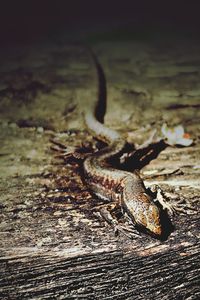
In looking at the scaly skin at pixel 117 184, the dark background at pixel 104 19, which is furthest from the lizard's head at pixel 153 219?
the dark background at pixel 104 19

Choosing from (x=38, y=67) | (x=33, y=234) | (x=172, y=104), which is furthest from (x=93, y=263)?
(x=38, y=67)

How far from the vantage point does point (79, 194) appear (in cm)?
242

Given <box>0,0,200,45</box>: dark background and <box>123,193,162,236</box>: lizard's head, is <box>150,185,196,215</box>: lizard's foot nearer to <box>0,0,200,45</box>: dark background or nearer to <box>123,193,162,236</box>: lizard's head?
<box>123,193,162,236</box>: lizard's head

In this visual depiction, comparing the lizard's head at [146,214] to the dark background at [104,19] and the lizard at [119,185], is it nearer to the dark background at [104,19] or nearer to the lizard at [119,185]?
the lizard at [119,185]

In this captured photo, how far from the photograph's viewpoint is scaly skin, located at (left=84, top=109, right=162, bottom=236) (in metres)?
2.08

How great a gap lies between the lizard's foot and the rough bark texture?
0.14ft

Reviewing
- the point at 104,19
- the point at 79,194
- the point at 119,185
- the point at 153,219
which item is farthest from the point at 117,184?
the point at 104,19

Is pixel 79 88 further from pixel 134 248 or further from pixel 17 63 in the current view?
pixel 134 248

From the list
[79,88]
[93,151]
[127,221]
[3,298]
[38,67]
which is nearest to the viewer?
[3,298]

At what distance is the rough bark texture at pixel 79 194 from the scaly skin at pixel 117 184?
0.10 m

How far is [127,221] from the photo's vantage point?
6.98 ft

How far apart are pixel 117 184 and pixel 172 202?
0.57m

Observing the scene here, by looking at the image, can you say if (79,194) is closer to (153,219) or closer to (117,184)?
(117,184)

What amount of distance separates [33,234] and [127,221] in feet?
2.02
